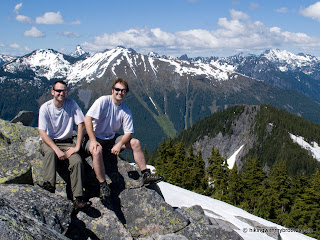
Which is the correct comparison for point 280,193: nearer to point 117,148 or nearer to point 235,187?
point 235,187

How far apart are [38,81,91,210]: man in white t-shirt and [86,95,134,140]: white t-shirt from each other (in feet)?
2.47

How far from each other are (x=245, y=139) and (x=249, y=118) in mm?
13803

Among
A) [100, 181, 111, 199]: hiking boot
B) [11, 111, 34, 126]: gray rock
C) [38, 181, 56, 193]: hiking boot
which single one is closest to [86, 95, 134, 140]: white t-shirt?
[100, 181, 111, 199]: hiking boot

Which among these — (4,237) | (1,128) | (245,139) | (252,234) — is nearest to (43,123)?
(1,128)

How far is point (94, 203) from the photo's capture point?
10344 mm

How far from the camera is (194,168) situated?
55.3 metres

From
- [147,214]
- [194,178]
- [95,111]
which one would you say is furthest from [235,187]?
[95,111]

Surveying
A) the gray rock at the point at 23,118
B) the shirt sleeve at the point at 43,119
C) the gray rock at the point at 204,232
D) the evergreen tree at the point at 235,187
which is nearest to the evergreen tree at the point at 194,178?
the evergreen tree at the point at 235,187

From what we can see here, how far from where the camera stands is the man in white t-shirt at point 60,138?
9719 mm

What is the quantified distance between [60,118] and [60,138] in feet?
2.51

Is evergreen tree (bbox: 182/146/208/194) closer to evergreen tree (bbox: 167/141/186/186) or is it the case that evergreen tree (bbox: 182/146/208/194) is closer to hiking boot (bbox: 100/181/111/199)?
evergreen tree (bbox: 167/141/186/186)

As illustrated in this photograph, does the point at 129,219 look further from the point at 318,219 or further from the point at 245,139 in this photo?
the point at 245,139

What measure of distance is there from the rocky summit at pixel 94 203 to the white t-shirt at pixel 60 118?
4.13ft

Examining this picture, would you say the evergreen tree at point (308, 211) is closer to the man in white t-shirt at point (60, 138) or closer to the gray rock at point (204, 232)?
the gray rock at point (204, 232)
